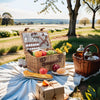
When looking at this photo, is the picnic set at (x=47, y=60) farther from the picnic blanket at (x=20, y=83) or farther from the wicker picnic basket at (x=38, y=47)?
the picnic blanket at (x=20, y=83)

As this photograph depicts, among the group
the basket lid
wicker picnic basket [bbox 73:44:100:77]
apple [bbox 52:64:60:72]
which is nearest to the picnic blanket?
wicker picnic basket [bbox 73:44:100:77]

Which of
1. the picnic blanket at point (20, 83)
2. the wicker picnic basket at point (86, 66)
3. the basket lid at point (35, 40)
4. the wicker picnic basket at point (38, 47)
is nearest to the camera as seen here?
the picnic blanket at point (20, 83)

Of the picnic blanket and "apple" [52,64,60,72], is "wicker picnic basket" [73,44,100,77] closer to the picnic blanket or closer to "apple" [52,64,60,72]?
the picnic blanket

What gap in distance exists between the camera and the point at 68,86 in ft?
9.39

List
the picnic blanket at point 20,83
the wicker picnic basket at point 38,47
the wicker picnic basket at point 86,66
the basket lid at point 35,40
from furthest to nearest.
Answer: the basket lid at point 35,40 → the wicker picnic basket at point 38,47 → the wicker picnic basket at point 86,66 → the picnic blanket at point 20,83

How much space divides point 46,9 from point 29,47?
798 centimetres

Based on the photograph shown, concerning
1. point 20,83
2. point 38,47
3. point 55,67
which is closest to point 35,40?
point 38,47

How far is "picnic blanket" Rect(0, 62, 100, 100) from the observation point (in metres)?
2.46

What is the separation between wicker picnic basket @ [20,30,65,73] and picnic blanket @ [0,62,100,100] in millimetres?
325

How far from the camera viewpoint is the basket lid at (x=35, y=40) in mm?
3875

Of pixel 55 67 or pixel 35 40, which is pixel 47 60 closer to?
→ pixel 55 67

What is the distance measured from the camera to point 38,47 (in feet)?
13.3

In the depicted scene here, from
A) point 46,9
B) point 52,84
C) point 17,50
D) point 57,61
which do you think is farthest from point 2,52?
point 46,9

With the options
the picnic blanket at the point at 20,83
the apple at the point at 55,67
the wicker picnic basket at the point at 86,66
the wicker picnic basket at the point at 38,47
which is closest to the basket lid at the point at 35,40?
the wicker picnic basket at the point at 38,47
